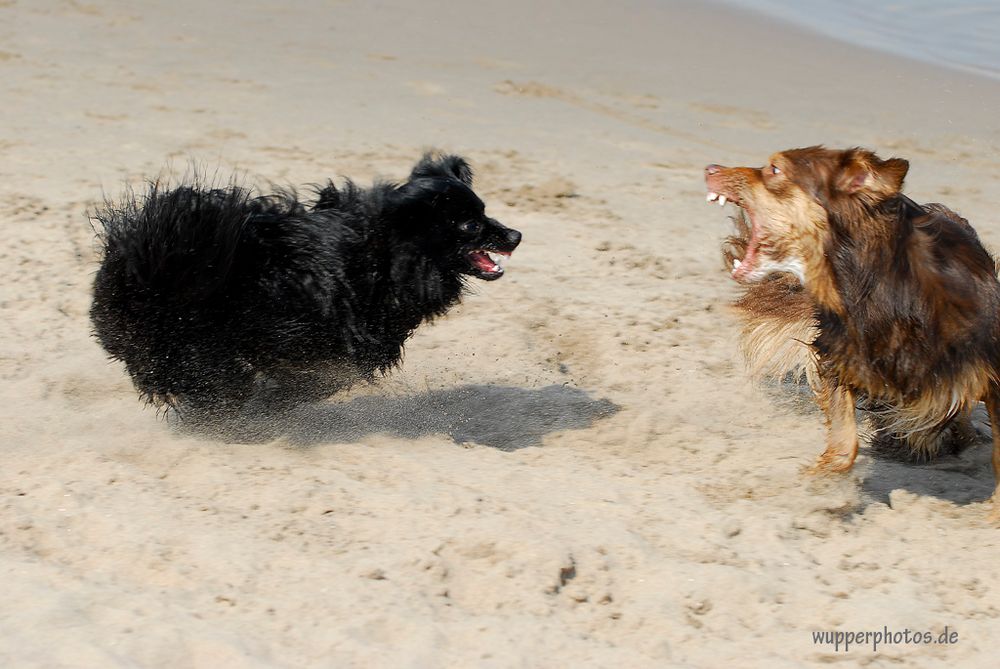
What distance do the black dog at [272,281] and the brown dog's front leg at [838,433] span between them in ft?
4.97

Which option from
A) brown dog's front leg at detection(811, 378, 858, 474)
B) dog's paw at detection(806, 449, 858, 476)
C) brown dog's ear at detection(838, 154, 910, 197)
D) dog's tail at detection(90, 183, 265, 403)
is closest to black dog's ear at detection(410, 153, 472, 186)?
dog's tail at detection(90, 183, 265, 403)

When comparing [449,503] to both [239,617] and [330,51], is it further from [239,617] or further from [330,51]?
[330,51]

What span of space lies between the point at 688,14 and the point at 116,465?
10.8 metres

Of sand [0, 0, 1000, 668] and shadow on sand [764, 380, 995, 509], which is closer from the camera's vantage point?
sand [0, 0, 1000, 668]

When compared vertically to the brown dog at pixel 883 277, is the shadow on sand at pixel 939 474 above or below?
below

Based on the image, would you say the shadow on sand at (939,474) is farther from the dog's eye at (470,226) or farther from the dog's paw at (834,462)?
A: the dog's eye at (470,226)

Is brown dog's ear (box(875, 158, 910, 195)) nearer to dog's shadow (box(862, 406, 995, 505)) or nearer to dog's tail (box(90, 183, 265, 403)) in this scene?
dog's shadow (box(862, 406, 995, 505))

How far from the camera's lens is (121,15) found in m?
11.4

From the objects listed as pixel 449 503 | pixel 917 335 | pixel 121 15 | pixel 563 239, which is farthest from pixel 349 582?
pixel 121 15

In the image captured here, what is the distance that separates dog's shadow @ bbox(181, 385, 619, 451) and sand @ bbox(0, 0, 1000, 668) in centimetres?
2

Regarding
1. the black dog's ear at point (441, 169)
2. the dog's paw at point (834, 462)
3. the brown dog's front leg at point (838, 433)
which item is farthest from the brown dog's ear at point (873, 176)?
the black dog's ear at point (441, 169)

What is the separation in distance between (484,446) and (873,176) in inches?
80.4

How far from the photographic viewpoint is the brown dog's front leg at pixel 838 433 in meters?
4.91

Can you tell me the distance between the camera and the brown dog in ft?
14.5
